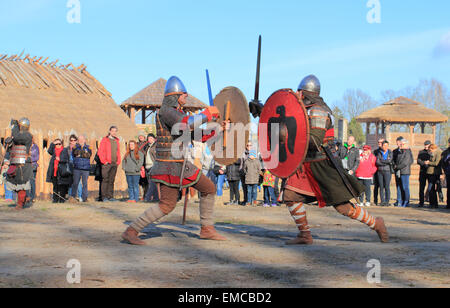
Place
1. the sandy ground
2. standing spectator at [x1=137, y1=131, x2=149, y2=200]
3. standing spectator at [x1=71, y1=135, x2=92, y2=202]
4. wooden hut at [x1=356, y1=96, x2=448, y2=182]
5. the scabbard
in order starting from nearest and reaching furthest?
the sandy ground < the scabbard < standing spectator at [x1=71, y1=135, x2=92, y2=202] < standing spectator at [x1=137, y1=131, x2=149, y2=200] < wooden hut at [x1=356, y1=96, x2=448, y2=182]

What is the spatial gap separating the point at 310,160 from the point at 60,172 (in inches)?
276

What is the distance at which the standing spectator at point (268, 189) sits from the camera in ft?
37.3

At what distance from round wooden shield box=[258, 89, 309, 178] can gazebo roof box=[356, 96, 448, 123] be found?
96.9 ft

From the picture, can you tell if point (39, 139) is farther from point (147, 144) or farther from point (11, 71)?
point (11, 71)

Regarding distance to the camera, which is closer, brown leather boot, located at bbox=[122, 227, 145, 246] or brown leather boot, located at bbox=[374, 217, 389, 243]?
brown leather boot, located at bbox=[122, 227, 145, 246]

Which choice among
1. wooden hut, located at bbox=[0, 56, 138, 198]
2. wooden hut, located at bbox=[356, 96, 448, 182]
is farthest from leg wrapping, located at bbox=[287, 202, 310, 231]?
wooden hut, located at bbox=[356, 96, 448, 182]

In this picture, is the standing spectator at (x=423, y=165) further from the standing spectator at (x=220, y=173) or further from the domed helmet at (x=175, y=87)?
the domed helmet at (x=175, y=87)

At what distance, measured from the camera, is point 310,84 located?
571 cm

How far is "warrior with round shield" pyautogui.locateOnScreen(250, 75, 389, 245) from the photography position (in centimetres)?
552

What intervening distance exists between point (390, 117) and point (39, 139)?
83.4 feet

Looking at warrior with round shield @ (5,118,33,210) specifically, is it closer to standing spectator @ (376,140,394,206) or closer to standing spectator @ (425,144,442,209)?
standing spectator @ (376,140,394,206)

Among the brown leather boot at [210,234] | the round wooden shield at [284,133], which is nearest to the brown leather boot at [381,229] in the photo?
the round wooden shield at [284,133]

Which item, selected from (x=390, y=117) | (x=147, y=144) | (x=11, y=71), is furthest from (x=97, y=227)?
(x=390, y=117)

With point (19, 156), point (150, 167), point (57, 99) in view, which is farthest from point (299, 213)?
point (57, 99)
